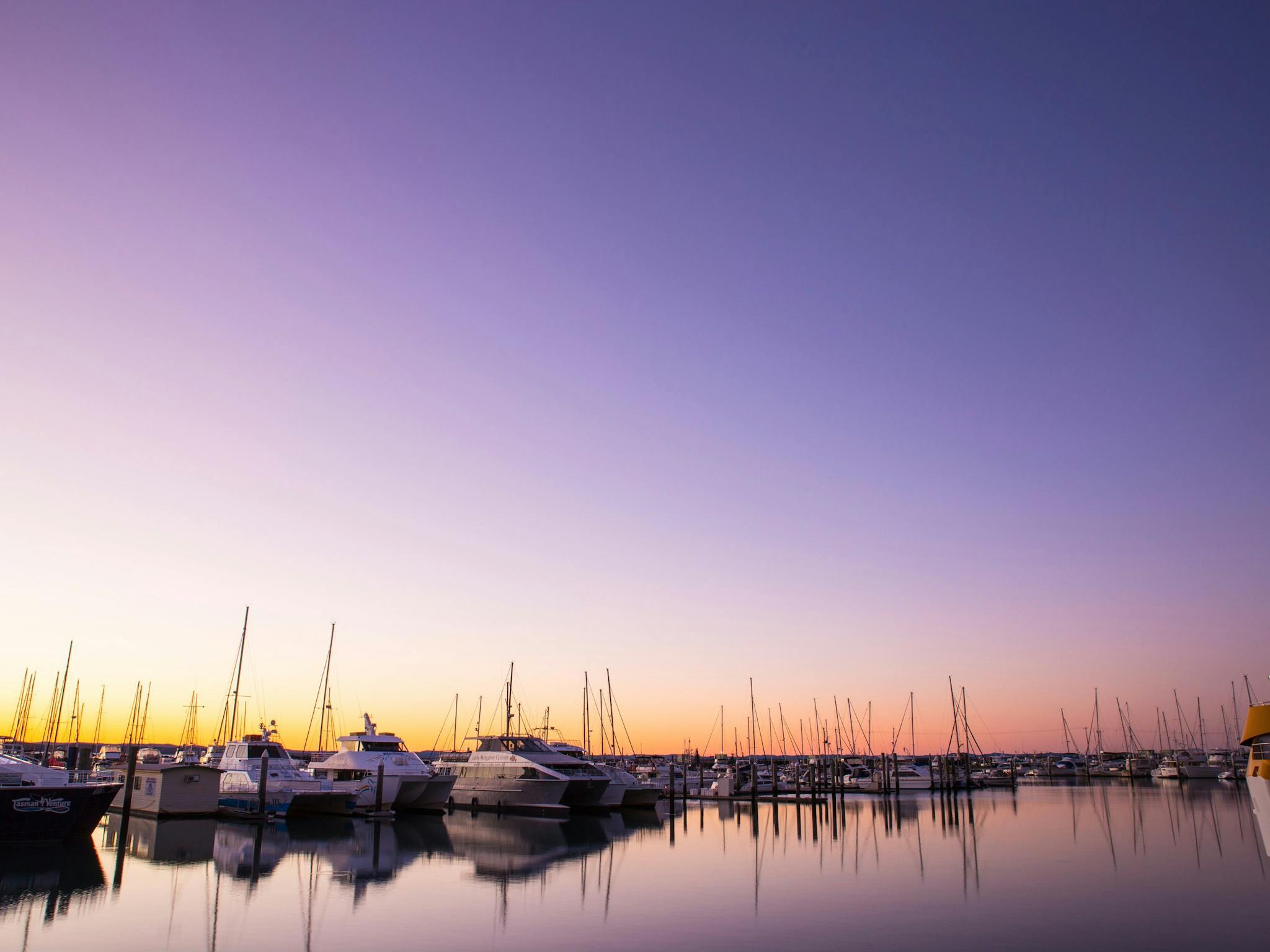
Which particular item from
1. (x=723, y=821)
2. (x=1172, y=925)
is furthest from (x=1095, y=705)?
(x=1172, y=925)

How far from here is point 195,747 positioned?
128 meters

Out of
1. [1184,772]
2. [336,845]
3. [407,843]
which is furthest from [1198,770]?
[336,845]

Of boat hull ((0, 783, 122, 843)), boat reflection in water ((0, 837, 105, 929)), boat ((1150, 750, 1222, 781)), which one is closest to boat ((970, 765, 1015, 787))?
boat ((1150, 750, 1222, 781))

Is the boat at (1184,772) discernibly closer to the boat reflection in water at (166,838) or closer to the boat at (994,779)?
the boat at (994,779)

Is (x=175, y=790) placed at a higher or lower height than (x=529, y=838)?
higher

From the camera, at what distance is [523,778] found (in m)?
47.2

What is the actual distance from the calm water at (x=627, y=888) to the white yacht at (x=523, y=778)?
20.6 ft

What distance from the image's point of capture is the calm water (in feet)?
56.6

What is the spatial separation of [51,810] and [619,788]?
2829 cm

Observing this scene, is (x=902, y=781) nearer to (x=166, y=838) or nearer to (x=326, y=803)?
(x=326, y=803)

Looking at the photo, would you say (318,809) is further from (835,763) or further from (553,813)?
(835,763)

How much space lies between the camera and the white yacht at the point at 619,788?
49.3 metres

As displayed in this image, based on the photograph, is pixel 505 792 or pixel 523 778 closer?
pixel 523 778

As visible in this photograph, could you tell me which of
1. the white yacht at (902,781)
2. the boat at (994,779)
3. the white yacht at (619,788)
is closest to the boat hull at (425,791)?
the white yacht at (619,788)
